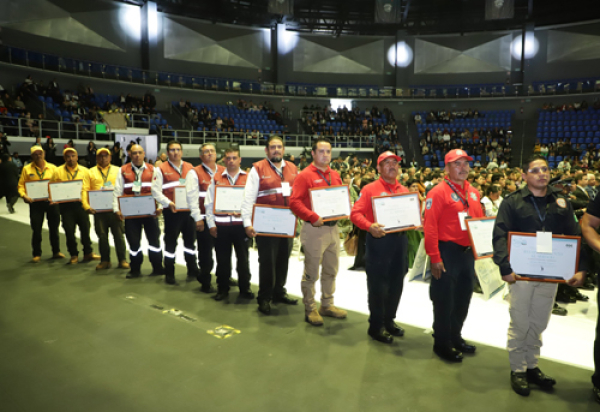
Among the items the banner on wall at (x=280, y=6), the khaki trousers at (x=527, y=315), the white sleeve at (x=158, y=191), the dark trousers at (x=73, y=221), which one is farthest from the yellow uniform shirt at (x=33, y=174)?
the banner on wall at (x=280, y=6)

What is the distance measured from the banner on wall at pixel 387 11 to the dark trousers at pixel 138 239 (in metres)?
21.2

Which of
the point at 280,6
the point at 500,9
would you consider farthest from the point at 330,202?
the point at 500,9

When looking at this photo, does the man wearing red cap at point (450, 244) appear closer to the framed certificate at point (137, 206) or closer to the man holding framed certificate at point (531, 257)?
the man holding framed certificate at point (531, 257)

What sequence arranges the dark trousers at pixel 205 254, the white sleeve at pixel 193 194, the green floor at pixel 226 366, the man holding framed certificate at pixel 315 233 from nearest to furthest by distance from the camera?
the green floor at pixel 226 366
the man holding framed certificate at pixel 315 233
the white sleeve at pixel 193 194
the dark trousers at pixel 205 254

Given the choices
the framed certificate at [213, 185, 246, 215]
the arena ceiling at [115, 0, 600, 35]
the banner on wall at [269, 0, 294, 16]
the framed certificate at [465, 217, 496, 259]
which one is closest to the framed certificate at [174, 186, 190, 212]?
the framed certificate at [213, 185, 246, 215]

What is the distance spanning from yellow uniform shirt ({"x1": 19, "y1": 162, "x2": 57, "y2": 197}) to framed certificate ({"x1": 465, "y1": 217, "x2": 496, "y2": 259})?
247 inches

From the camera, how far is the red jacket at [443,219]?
3.40 metres

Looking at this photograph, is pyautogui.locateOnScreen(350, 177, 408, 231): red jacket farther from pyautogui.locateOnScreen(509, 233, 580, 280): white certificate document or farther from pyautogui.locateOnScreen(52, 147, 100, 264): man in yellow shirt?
pyautogui.locateOnScreen(52, 147, 100, 264): man in yellow shirt

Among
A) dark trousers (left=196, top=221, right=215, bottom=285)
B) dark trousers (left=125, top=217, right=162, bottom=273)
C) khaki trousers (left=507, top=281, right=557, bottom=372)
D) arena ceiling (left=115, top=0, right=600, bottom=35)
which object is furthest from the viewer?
arena ceiling (left=115, top=0, right=600, bottom=35)

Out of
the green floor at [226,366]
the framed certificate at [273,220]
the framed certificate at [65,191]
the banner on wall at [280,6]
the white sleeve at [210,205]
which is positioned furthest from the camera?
the banner on wall at [280,6]

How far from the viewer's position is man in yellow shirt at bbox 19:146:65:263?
6602 mm

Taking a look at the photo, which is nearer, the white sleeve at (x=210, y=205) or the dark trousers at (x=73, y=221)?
the white sleeve at (x=210, y=205)

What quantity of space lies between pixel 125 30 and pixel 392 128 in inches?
612

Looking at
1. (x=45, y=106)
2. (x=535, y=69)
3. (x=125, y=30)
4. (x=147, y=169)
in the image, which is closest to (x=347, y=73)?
(x=535, y=69)
